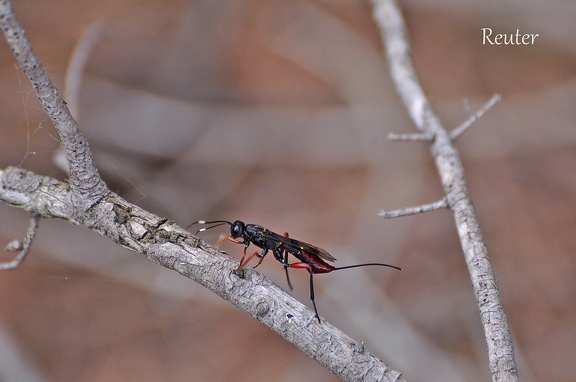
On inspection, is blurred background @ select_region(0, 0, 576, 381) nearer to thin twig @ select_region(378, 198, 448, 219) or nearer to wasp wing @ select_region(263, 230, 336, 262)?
wasp wing @ select_region(263, 230, 336, 262)

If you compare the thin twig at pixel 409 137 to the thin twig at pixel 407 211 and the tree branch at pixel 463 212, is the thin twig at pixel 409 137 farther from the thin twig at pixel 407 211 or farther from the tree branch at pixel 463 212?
the thin twig at pixel 407 211

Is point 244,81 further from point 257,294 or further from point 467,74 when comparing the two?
point 257,294

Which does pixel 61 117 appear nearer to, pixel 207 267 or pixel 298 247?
pixel 207 267

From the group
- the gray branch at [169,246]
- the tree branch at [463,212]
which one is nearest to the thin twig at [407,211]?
the tree branch at [463,212]

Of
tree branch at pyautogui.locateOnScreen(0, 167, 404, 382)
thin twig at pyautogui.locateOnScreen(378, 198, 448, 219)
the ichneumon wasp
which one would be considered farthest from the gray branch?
thin twig at pyautogui.locateOnScreen(378, 198, 448, 219)

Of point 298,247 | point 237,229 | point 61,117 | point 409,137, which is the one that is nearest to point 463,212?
point 409,137
